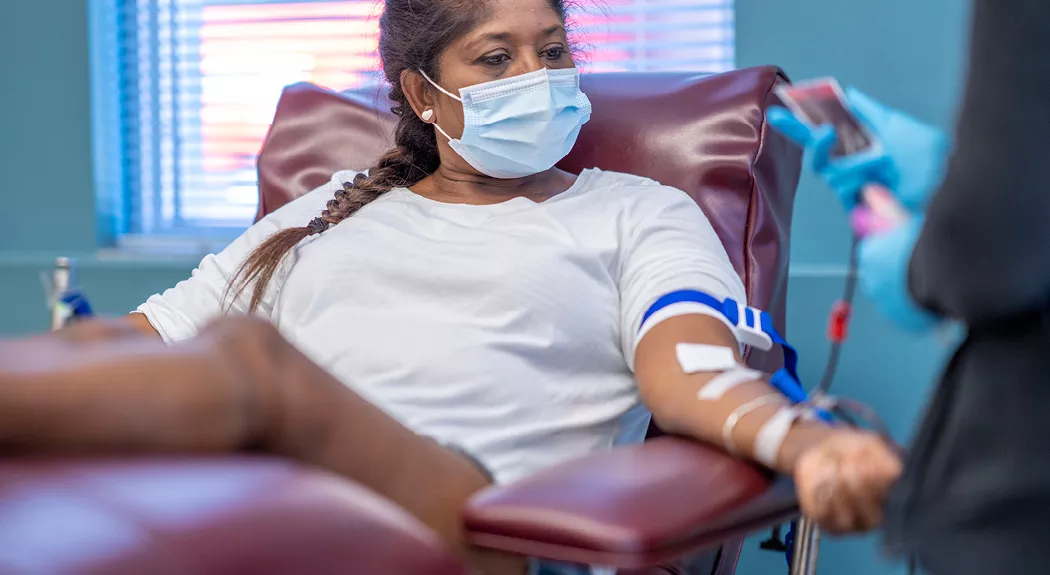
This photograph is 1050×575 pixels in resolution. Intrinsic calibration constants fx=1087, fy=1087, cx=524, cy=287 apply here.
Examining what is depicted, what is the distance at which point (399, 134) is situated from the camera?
6.32 feet

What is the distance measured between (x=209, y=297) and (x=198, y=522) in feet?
3.32

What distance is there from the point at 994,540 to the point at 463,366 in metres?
0.80

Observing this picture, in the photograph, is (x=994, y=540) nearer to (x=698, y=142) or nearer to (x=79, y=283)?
(x=698, y=142)

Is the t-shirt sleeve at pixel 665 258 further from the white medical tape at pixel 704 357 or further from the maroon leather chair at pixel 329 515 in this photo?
the maroon leather chair at pixel 329 515

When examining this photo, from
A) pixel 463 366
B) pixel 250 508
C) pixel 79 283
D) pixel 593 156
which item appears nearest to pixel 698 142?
pixel 593 156

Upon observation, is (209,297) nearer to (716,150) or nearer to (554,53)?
(554,53)

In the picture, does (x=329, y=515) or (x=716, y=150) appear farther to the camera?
(x=716, y=150)

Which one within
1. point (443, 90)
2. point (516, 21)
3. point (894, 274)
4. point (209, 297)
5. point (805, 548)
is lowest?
point (805, 548)

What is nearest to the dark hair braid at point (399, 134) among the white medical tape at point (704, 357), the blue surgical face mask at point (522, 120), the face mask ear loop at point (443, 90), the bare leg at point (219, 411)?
the face mask ear loop at point (443, 90)

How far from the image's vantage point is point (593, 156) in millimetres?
1868

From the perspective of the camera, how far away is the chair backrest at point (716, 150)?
5.66 feet

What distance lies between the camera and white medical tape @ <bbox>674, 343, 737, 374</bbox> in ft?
4.12

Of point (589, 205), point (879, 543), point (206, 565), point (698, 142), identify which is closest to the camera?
point (206, 565)

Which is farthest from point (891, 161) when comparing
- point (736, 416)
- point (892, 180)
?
point (736, 416)
